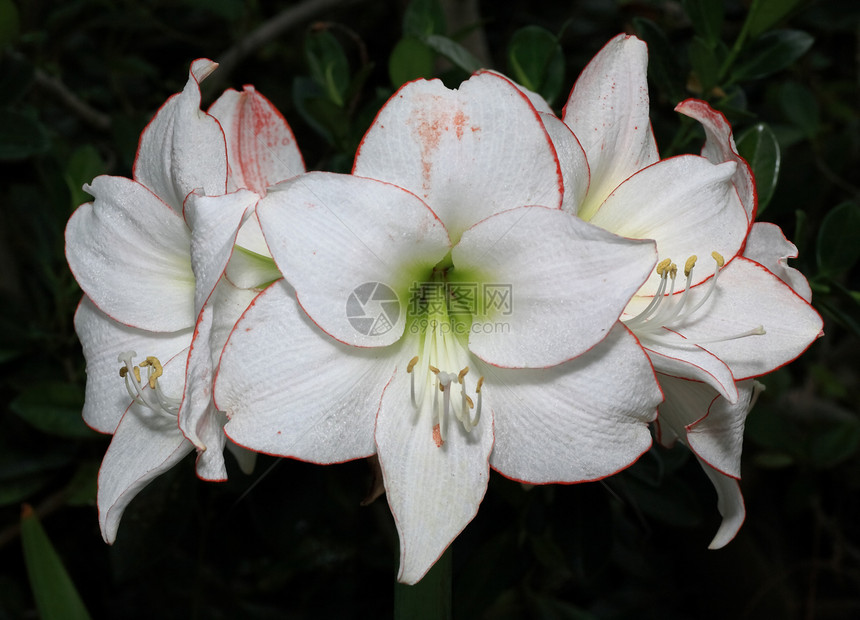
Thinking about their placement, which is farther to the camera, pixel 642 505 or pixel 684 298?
pixel 642 505

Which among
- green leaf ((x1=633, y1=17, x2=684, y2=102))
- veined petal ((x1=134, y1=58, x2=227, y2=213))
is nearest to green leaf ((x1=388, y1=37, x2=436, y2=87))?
green leaf ((x1=633, y1=17, x2=684, y2=102))

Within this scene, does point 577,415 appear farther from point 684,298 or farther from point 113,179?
point 113,179

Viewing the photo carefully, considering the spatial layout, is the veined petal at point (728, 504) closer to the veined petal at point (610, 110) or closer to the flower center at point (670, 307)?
the flower center at point (670, 307)

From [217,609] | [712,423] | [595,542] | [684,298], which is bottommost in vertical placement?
[217,609]

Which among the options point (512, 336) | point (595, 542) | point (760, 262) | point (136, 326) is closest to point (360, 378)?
point (512, 336)

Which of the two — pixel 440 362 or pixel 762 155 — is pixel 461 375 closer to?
pixel 440 362

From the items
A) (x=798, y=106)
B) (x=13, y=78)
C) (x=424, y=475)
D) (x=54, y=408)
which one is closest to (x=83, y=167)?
(x=13, y=78)

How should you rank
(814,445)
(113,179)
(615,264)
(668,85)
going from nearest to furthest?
1. (615,264)
2. (113,179)
3. (668,85)
4. (814,445)
